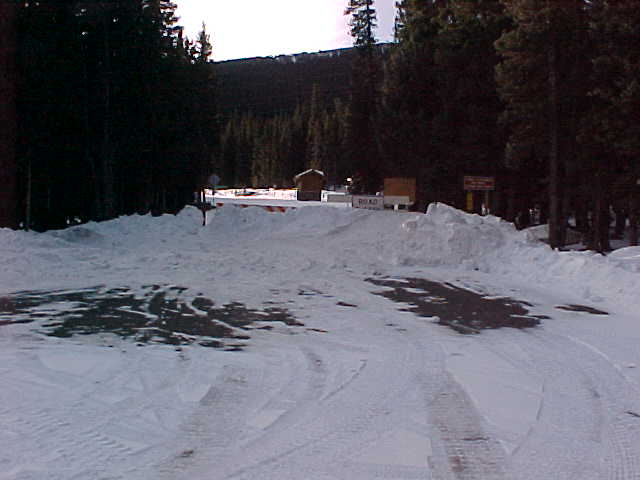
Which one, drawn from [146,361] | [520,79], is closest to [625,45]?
[520,79]

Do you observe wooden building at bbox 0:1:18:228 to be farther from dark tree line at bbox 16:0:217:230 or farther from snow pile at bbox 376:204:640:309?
snow pile at bbox 376:204:640:309

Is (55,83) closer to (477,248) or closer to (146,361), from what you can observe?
(477,248)

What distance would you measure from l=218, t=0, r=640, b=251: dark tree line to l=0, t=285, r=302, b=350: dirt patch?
45.0ft

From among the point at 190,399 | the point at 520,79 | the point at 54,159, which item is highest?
the point at 520,79

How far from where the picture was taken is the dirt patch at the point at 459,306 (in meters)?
9.62

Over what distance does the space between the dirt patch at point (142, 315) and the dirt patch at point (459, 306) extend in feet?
8.14

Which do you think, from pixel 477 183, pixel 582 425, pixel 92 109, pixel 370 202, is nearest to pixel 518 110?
pixel 477 183

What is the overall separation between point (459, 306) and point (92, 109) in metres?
24.3

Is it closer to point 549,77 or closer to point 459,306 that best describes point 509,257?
point 459,306

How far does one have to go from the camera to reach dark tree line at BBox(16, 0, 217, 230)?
87.2 feet

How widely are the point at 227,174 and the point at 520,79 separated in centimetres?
13019

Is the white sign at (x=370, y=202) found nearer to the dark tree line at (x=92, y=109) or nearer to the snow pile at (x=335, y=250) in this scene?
the snow pile at (x=335, y=250)

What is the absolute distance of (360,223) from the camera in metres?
25.0

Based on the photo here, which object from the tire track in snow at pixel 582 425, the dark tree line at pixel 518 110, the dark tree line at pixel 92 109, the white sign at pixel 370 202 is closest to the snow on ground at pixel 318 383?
the tire track in snow at pixel 582 425
